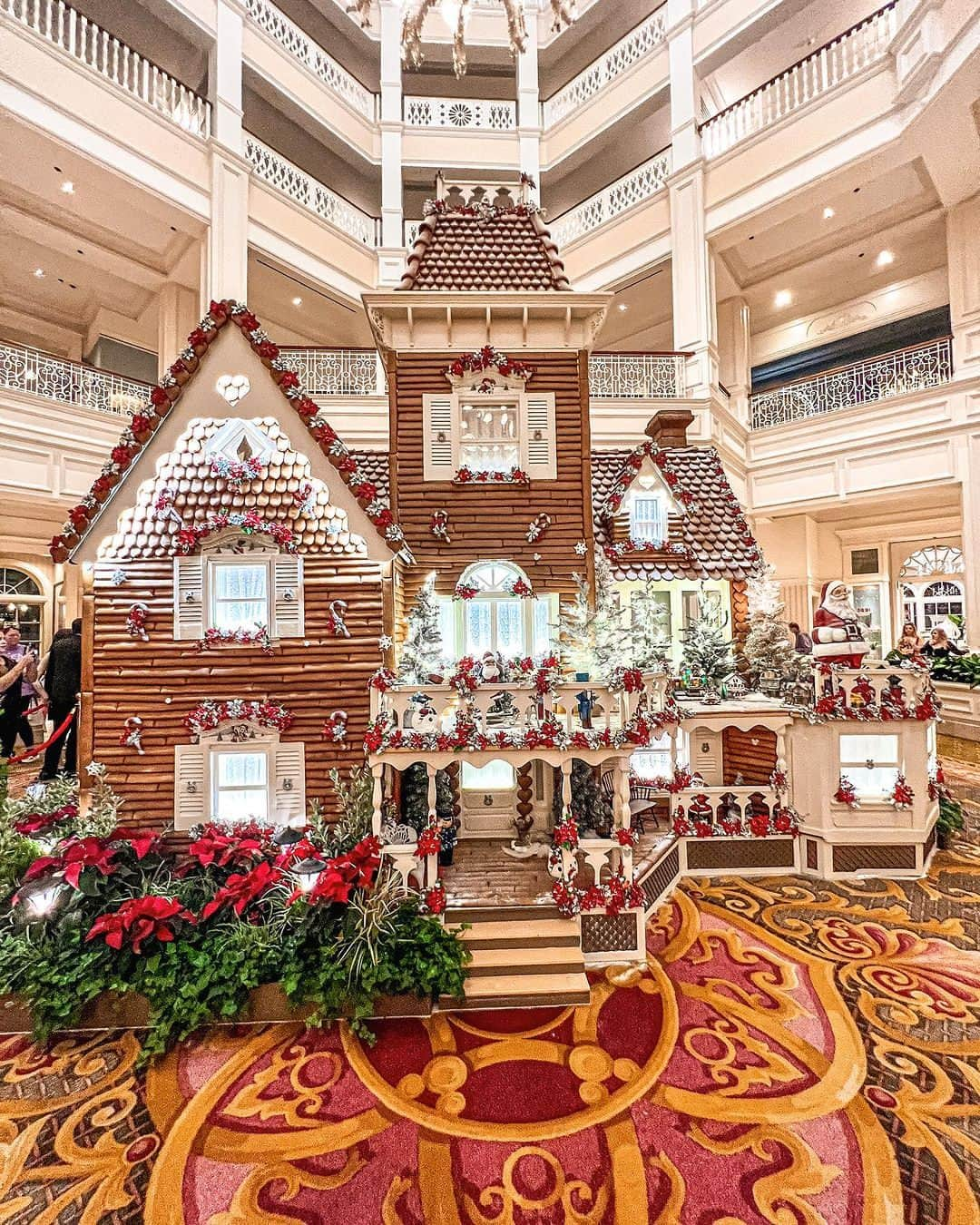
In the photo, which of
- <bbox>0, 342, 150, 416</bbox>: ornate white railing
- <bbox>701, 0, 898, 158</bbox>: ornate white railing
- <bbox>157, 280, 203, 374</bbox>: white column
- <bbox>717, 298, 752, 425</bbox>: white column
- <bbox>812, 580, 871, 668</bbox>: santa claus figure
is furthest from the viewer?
<bbox>717, 298, 752, 425</bbox>: white column

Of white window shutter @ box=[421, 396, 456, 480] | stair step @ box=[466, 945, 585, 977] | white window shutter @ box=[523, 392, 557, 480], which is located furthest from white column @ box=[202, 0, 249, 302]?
stair step @ box=[466, 945, 585, 977]

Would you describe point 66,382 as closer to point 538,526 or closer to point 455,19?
point 455,19

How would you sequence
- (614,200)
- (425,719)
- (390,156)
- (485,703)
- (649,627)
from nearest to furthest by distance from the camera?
(485,703)
(425,719)
(649,627)
(614,200)
(390,156)

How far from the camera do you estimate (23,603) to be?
14.8 meters

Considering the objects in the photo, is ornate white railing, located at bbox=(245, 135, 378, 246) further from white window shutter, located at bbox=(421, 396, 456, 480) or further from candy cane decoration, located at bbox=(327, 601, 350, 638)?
candy cane decoration, located at bbox=(327, 601, 350, 638)

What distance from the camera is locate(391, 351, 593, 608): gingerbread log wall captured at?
27.5 feet

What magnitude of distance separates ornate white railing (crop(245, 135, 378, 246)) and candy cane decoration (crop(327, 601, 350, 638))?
13.5 meters

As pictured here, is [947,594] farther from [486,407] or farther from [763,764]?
[486,407]

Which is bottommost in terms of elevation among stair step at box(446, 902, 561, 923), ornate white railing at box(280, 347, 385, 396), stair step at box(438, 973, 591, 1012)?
stair step at box(438, 973, 591, 1012)

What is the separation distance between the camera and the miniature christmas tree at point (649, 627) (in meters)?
7.39

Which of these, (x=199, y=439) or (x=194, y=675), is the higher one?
(x=199, y=439)

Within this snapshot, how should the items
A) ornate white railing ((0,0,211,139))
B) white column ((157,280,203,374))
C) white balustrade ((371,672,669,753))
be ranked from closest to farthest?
white balustrade ((371,672,669,753)) < ornate white railing ((0,0,211,139)) < white column ((157,280,203,374))

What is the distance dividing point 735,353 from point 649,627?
12.5 m

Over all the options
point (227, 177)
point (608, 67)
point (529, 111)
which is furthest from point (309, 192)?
point (608, 67)
